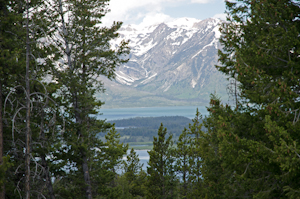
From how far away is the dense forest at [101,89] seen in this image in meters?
7.77

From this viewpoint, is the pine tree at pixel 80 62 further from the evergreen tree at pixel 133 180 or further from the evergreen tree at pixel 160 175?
the evergreen tree at pixel 133 180

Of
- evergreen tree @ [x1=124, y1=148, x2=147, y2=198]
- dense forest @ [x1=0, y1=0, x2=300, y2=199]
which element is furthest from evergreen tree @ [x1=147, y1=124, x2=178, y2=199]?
evergreen tree @ [x1=124, y1=148, x2=147, y2=198]

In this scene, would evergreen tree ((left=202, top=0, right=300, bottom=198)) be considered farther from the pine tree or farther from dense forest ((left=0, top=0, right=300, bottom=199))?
the pine tree

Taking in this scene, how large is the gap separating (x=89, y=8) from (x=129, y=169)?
22285 millimetres

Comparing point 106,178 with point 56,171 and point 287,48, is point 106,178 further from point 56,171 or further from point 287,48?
point 287,48

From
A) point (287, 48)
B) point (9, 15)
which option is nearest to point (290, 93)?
point (287, 48)

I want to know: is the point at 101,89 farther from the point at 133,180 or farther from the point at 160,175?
the point at 133,180

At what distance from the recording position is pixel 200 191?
1848 cm

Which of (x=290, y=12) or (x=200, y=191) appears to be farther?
(x=200, y=191)

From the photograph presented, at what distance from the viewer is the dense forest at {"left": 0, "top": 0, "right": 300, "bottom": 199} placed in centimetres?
777

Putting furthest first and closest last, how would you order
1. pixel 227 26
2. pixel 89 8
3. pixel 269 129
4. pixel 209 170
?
pixel 209 170, pixel 89 8, pixel 227 26, pixel 269 129

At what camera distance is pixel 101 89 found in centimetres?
1541

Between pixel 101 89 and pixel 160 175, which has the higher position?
pixel 101 89

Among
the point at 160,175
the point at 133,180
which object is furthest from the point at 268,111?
the point at 133,180
